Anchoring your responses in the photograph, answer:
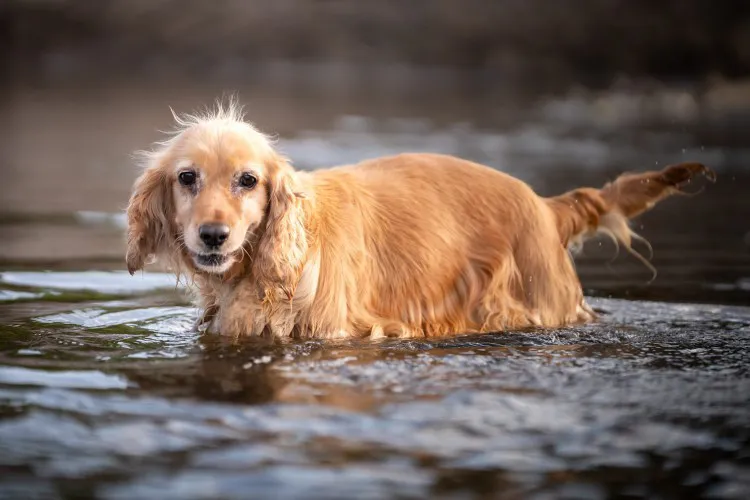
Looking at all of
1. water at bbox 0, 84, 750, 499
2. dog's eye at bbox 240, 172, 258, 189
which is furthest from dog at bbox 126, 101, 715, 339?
water at bbox 0, 84, 750, 499

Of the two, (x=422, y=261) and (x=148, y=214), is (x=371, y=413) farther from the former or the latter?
(x=148, y=214)

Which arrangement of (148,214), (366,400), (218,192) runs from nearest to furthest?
(366,400) → (218,192) → (148,214)

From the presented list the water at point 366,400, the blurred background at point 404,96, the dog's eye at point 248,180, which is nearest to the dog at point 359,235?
the dog's eye at point 248,180

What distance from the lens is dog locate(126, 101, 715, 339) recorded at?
580 cm

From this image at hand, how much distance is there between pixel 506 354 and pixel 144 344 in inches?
76.0

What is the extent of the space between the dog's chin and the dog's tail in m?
2.31

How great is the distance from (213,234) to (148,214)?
0.69 metres

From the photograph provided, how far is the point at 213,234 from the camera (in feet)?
18.1

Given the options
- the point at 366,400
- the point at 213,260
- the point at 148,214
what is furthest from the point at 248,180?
the point at 366,400

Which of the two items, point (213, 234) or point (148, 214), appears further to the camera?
point (148, 214)

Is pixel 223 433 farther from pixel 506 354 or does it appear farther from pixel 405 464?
pixel 506 354

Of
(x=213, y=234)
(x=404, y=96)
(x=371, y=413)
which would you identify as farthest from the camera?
(x=404, y=96)

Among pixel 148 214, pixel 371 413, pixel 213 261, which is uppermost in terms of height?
pixel 148 214

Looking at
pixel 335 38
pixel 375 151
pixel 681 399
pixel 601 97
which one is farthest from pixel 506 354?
pixel 335 38
